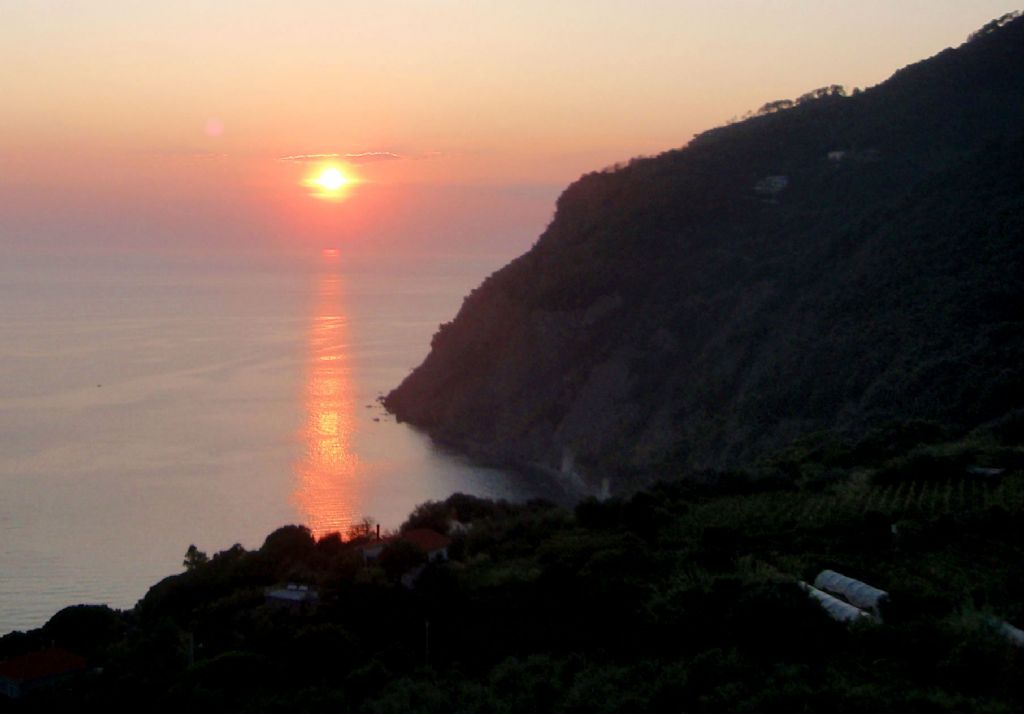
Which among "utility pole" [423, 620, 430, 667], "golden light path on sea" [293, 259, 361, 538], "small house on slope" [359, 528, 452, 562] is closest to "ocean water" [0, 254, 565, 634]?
"golden light path on sea" [293, 259, 361, 538]

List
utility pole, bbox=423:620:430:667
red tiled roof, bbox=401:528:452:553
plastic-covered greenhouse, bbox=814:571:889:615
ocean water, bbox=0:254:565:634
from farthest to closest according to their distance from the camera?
ocean water, bbox=0:254:565:634 < red tiled roof, bbox=401:528:452:553 < utility pole, bbox=423:620:430:667 < plastic-covered greenhouse, bbox=814:571:889:615

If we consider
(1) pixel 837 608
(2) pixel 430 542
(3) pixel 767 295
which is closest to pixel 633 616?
(1) pixel 837 608

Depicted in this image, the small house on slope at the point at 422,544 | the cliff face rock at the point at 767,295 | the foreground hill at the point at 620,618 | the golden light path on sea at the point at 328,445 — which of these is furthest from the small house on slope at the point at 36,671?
the cliff face rock at the point at 767,295

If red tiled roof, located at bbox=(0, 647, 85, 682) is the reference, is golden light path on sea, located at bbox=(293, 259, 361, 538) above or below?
below

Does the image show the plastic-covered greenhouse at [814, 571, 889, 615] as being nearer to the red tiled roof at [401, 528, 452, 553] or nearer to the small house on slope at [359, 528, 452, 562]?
the small house on slope at [359, 528, 452, 562]

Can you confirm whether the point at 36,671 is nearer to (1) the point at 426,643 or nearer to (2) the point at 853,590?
(1) the point at 426,643

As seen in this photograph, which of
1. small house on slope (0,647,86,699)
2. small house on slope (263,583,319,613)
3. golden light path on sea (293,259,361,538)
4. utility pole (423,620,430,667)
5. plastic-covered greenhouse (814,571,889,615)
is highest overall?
plastic-covered greenhouse (814,571,889,615)

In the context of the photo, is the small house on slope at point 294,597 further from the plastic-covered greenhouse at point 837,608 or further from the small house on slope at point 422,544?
the plastic-covered greenhouse at point 837,608

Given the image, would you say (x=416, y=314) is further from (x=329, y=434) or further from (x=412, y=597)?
(x=412, y=597)
